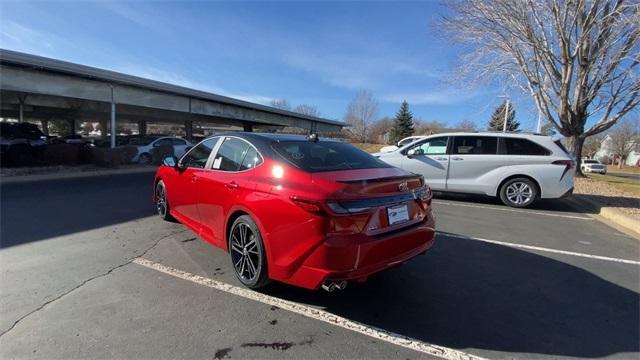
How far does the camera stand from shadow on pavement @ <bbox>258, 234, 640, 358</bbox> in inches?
104

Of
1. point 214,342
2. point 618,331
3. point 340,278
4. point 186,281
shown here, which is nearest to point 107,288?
point 186,281

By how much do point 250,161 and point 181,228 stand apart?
254 centimetres

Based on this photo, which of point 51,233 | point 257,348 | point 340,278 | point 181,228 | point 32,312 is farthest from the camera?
point 181,228

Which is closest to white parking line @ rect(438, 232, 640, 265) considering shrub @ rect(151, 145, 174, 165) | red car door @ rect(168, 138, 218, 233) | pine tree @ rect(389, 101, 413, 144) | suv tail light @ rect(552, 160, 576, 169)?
suv tail light @ rect(552, 160, 576, 169)

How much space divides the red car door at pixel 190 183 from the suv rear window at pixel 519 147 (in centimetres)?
690

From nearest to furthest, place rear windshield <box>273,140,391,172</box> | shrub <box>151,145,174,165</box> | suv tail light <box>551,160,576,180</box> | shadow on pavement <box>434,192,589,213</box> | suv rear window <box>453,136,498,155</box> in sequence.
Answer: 1. rear windshield <box>273,140,391,172</box>
2. suv tail light <box>551,160,576,180</box>
3. shadow on pavement <box>434,192,589,213</box>
4. suv rear window <box>453,136,498,155</box>
5. shrub <box>151,145,174,165</box>

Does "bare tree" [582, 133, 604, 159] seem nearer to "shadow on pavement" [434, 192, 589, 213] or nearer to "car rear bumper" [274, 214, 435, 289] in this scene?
"shadow on pavement" [434, 192, 589, 213]

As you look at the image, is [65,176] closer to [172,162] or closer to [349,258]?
[172,162]

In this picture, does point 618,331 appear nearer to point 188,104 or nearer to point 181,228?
point 181,228

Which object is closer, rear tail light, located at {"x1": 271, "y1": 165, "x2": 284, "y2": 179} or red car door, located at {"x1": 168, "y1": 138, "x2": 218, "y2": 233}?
rear tail light, located at {"x1": 271, "y1": 165, "x2": 284, "y2": 179}

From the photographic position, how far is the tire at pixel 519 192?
25.5 feet

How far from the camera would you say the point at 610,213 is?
7.10m

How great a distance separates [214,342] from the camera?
8.25 feet

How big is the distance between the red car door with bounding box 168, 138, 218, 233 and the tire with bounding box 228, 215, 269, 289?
1.04m
